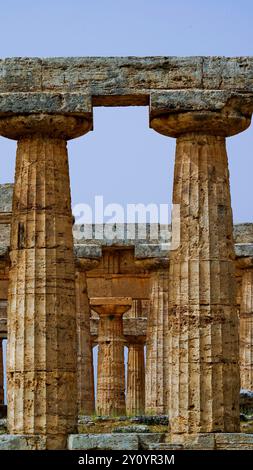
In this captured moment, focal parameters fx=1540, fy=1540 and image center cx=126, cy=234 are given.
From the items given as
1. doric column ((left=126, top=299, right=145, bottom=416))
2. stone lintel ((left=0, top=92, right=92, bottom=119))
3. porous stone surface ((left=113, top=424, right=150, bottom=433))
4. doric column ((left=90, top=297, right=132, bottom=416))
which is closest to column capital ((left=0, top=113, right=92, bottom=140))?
stone lintel ((left=0, top=92, right=92, bottom=119))

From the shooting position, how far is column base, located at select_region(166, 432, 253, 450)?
3950cm

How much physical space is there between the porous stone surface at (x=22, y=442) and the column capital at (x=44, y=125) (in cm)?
810

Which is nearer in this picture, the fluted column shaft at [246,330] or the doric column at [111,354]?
the fluted column shaft at [246,330]

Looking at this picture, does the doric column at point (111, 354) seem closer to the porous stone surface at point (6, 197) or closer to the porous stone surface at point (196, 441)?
the porous stone surface at point (6, 197)

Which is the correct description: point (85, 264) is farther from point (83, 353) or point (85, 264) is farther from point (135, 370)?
point (135, 370)

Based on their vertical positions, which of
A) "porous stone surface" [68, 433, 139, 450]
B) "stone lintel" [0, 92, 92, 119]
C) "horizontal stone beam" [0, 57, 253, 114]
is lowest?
"porous stone surface" [68, 433, 139, 450]

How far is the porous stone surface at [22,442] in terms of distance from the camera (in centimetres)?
3988

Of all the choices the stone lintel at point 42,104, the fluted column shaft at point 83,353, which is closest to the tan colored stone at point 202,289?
the stone lintel at point 42,104

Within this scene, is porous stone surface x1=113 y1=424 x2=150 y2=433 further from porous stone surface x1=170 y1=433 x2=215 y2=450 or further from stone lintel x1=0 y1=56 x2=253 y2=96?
stone lintel x1=0 y1=56 x2=253 y2=96

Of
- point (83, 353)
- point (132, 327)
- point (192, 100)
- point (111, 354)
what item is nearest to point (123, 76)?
point (192, 100)

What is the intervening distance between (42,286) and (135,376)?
40836 millimetres

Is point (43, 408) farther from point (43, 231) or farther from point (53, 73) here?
point (53, 73)

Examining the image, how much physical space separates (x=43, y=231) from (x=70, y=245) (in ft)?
3.22
